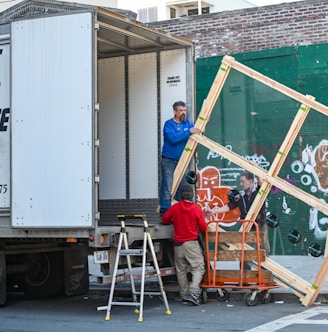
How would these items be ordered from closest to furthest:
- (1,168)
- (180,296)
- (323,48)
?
(1,168) < (180,296) < (323,48)

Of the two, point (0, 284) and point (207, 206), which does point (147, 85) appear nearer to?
point (0, 284)

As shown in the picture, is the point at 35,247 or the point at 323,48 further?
the point at 323,48

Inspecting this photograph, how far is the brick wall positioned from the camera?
1652 cm

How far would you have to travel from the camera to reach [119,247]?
10477 millimetres

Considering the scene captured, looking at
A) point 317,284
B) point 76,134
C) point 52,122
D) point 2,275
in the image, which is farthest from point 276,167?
point 2,275

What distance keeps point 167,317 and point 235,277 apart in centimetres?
141

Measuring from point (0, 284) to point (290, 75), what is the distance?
8.03 m

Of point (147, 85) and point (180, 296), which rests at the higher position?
point (147, 85)

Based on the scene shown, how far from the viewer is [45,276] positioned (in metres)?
12.7

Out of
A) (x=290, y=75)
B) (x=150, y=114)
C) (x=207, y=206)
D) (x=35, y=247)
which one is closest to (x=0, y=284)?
(x=35, y=247)

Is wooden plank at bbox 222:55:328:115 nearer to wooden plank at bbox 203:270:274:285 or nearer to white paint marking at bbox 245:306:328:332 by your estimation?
wooden plank at bbox 203:270:274:285

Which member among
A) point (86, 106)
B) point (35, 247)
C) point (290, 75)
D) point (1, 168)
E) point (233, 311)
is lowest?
point (233, 311)

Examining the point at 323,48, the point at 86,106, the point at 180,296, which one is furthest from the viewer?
the point at 323,48

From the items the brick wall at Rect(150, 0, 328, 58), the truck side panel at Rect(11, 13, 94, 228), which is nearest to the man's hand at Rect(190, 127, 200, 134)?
the truck side panel at Rect(11, 13, 94, 228)
